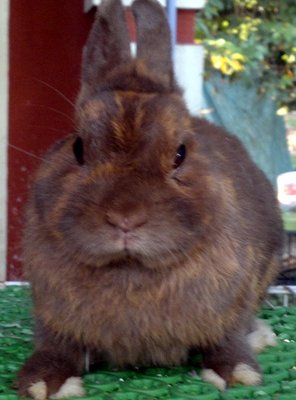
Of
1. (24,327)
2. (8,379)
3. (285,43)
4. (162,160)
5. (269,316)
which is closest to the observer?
(162,160)

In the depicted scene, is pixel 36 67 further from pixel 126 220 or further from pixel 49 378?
pixel 126 220

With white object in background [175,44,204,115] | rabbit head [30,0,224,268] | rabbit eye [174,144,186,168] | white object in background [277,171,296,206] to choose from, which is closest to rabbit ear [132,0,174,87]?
rabbit head [30,0,224,268]

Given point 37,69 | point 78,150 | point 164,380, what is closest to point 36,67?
point 37,69

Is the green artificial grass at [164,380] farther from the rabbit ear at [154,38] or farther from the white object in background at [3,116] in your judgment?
the white object in background at [3,116]

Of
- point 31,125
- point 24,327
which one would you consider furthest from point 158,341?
point 31,125

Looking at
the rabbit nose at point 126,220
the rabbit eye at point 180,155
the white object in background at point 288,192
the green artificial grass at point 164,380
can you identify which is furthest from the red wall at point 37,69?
the rabbit nose at point 126,220

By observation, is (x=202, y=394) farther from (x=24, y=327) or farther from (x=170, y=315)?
(x=24, y=327)
